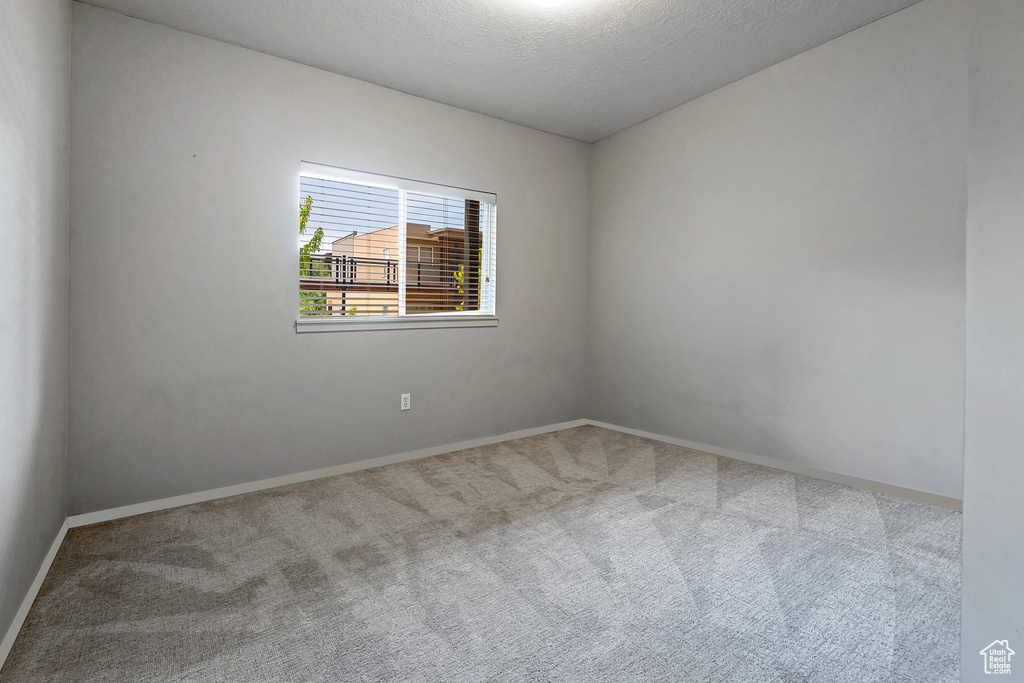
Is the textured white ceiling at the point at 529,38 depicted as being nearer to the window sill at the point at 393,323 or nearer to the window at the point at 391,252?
the window at the point at 391,252

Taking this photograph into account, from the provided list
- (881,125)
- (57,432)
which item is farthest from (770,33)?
(57,432)

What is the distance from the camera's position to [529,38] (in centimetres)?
283

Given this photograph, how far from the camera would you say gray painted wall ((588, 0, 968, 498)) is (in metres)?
2.60

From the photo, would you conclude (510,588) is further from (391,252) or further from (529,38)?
(529,38)

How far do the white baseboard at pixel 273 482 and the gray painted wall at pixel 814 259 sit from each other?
4.46ft

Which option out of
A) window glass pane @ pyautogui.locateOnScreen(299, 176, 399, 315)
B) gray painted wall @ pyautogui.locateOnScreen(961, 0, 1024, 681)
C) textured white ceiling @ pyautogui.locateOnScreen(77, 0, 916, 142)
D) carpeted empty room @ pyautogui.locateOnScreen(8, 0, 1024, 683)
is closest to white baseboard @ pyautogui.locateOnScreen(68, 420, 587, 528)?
carpeted empty room @ pyautogui.locateOnScreen(8, 0, 1024, 683)

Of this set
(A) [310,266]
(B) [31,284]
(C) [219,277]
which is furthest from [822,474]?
(B) [31,284]

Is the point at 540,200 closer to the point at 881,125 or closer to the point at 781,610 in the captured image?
the point at 881,125

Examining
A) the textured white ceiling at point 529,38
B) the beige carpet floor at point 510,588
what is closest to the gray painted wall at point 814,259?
the textured white ceiling at point 529,38

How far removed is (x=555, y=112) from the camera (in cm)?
390

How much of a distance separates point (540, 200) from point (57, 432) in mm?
3520

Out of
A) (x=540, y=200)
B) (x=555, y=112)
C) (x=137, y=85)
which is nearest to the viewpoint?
(x=137, y=85)

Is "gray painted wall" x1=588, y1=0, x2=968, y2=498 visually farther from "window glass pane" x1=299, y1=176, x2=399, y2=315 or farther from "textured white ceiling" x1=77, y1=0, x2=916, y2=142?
"window glass pane" x1=299, y1=176, x2=399, y2=315

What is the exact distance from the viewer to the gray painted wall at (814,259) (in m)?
2.60
